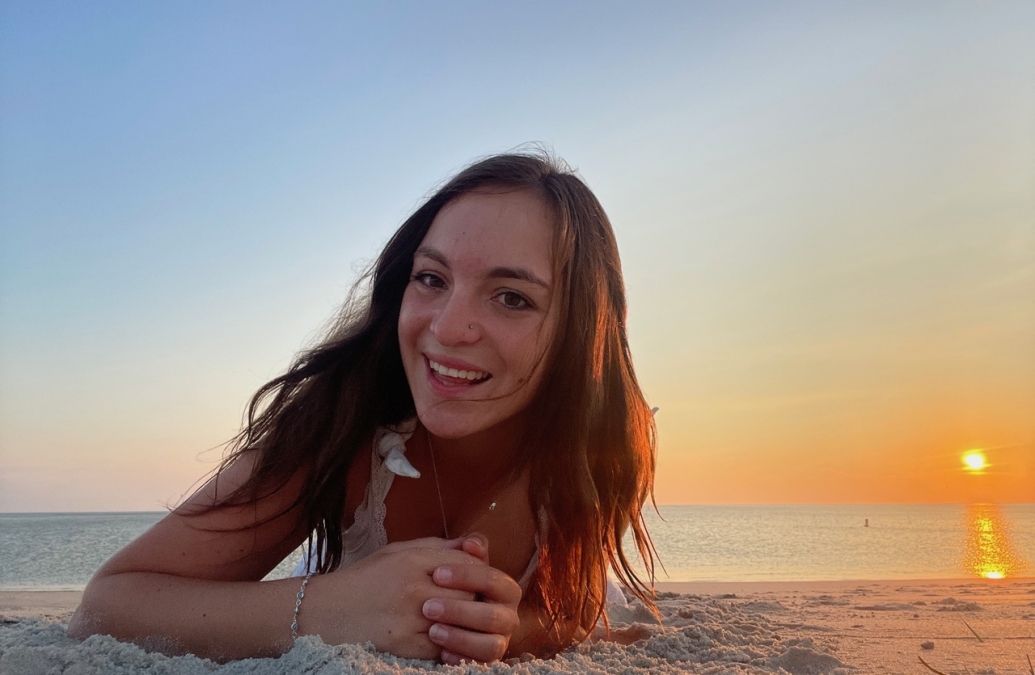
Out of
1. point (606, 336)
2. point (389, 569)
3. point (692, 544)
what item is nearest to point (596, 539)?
point (606, 336)

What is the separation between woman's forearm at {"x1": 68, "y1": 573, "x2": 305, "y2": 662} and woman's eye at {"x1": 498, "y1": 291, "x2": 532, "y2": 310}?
1072mm

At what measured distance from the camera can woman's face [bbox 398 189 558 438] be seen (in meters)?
2.37

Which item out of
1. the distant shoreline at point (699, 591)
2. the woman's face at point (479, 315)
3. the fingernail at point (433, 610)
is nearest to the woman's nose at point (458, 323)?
the woman's face at point (479, 315)

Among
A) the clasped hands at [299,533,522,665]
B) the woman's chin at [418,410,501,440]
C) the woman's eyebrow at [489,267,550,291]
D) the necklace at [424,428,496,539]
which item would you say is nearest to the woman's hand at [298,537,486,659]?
the clasped hands at [299,533,522,665]

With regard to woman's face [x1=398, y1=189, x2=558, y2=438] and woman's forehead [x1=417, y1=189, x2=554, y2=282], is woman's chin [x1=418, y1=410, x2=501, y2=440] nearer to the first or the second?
woman's face [x1=398, y1=189, x2=558, y2=438]

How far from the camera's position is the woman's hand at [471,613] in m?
1.97

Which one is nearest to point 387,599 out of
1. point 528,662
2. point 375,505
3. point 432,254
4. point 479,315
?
point 528,662

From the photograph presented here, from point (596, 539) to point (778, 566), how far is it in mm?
11204

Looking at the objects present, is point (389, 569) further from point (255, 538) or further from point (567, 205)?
point (567, 205)

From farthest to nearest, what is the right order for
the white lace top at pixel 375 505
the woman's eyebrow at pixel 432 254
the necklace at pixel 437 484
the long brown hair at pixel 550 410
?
1. the necklace at pixel 437 484
2. the white lace top at pixel 375 505
3. the long brown hair at pixel 550 410
4. the woman's eyebrow at pixel 432 254

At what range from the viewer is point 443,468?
2.88m

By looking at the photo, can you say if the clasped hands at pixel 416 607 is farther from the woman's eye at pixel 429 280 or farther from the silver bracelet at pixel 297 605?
the woman's eye at pixel 429 280

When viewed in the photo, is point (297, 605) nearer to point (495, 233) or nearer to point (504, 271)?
point (504, 271)

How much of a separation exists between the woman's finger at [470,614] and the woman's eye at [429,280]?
104 centimetres
